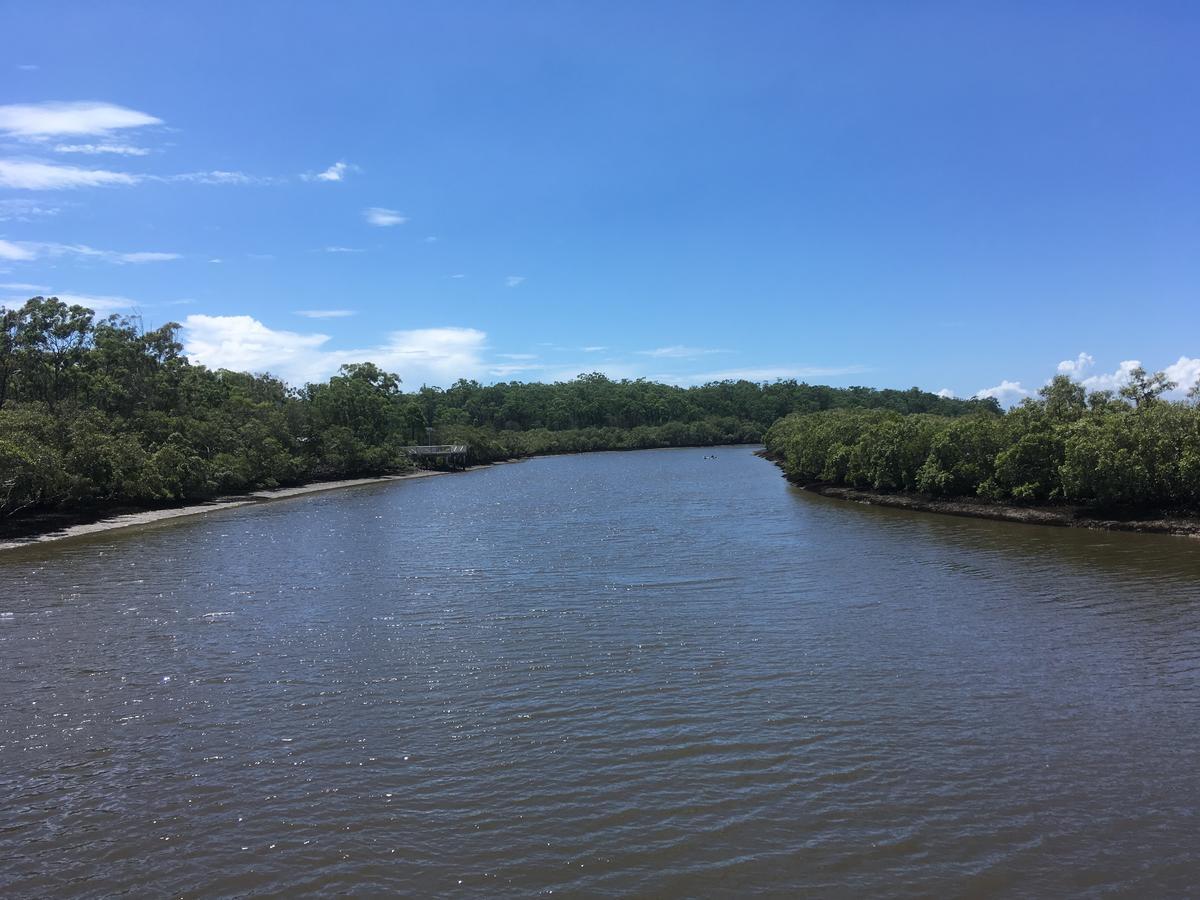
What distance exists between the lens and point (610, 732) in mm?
12953

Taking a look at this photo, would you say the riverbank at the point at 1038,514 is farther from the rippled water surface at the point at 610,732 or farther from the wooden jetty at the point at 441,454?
the wooden jetty at the point at 441,454

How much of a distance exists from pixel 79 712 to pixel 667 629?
1271 cm

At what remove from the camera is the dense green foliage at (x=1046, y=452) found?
3741 cm

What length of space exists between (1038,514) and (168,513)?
55565mm

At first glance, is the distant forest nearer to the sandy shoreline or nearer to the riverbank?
the sandy shoreline

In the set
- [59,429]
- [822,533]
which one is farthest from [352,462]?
[822,533]

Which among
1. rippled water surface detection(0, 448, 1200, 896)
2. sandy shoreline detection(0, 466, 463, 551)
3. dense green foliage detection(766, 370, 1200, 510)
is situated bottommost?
rippled water surface detection(0, 448, 1200, 896)

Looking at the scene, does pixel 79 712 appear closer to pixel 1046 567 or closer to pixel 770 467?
pixel 1046 567

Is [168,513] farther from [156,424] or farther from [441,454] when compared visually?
[441,454]

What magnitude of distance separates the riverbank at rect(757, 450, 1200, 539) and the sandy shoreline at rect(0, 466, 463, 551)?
48310mm

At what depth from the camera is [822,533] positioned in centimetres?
3897

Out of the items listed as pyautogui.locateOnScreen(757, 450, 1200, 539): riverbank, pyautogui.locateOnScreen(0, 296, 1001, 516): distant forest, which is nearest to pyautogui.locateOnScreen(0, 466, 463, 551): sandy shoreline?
pyautogui.locateOnScreen(0, 296, 1001, 516): distant forest

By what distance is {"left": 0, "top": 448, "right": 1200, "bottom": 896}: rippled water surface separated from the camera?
9.22 meters

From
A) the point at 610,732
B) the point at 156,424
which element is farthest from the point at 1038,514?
the point at 156,424
